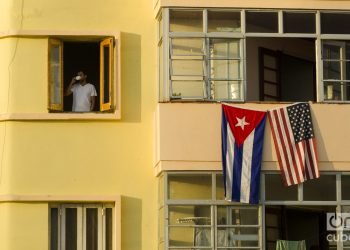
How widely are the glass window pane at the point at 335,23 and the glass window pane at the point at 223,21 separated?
1716 mm

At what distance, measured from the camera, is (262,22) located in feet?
81.7

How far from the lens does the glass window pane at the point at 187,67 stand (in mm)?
24375

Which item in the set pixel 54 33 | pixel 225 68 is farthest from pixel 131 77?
pixel 225 68

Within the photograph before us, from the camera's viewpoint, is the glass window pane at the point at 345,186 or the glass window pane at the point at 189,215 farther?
the glass window pane at the point at 345,186

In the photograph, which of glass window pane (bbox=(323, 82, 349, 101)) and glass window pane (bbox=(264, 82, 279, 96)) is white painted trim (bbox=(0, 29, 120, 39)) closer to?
glass window pane (bbox=(264, 82, 279, 96))

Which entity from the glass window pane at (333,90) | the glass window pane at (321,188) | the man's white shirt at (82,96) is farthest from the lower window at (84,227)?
the glass window pane at (333,90)

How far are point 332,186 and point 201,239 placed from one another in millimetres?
2771

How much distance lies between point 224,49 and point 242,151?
2.10 meters

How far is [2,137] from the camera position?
2455cm

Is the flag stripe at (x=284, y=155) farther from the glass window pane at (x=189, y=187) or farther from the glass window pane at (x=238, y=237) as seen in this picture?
the glass window pane at (x=189, y=187)

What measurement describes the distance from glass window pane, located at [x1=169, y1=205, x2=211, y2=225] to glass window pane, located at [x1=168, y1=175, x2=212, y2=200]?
7.6 inches

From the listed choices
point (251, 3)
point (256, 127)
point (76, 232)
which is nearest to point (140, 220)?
point (76, 232)

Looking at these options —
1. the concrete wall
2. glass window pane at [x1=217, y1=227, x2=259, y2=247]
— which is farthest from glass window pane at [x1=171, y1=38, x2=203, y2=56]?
glass window pane at [x1=217, y1=227, x2=259, y2=247]

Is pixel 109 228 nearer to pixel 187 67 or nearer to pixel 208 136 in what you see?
pixel 208 136
